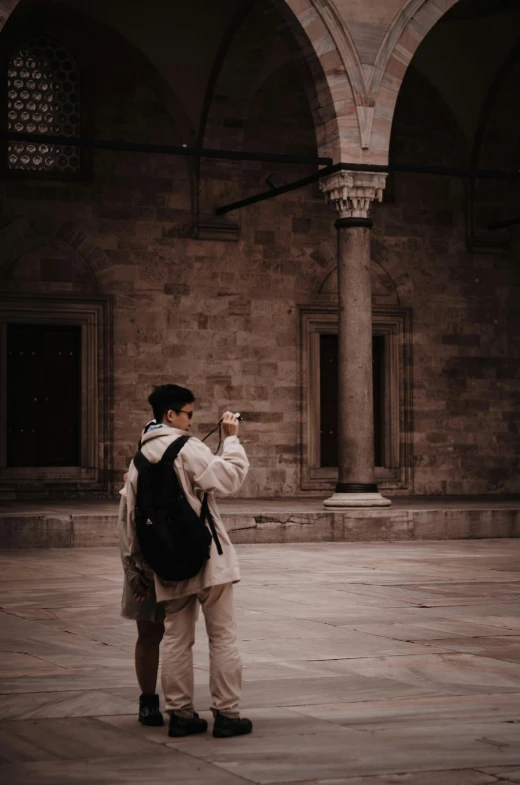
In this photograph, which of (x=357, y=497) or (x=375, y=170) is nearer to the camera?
(x=357, y=497)

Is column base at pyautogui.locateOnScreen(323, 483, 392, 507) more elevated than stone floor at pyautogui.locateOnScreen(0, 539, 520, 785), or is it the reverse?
column base at pyautogui.locateOnScreen(323, 483, 392, 507)

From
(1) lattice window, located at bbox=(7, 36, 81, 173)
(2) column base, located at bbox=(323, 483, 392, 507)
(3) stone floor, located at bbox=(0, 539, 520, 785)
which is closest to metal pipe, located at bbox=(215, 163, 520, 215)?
(1) lattice window, located at bbox=(7, 36, 81, 173)

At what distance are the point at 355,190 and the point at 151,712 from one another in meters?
11.3

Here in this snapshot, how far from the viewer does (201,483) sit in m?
5.52

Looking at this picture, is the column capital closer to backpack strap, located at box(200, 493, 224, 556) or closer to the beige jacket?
the beige jacket

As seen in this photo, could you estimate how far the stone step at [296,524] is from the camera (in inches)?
566

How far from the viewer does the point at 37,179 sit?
19.2m

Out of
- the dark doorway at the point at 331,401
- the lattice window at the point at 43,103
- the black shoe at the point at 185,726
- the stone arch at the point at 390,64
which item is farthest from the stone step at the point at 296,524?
the black shoe at the point at 185,726

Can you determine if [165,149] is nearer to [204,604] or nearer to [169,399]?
[169,399]

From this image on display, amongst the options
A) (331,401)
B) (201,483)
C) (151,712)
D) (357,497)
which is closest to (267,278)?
(331,401)

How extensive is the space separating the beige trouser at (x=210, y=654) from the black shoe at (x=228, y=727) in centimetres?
2

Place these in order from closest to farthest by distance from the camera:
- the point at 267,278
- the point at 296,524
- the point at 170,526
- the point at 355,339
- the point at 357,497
→ the point at 170,526 → the point at 296,524 → the point at 357,497 → the point at 355,339 → the point at 267,278

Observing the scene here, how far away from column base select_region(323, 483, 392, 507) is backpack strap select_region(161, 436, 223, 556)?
10.2 meters

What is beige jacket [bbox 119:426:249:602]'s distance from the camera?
5500 mm
